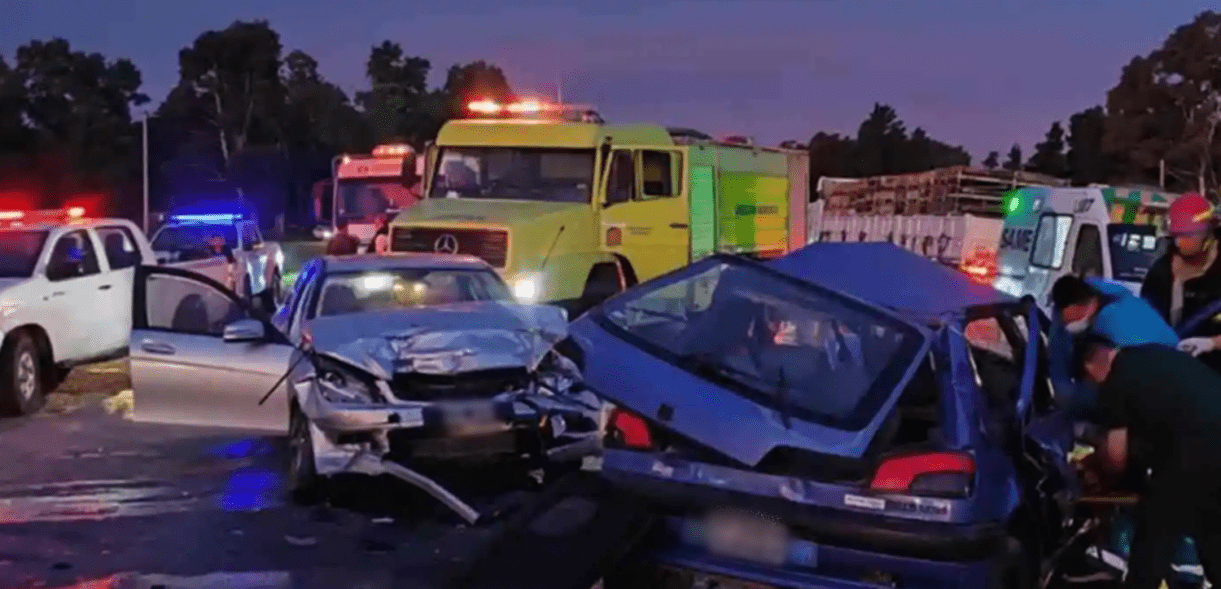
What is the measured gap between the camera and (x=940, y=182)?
101 feet

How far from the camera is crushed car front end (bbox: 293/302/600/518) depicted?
8688 mm

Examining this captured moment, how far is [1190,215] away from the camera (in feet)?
24.4

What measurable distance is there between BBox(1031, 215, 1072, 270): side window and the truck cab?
12.5 ft

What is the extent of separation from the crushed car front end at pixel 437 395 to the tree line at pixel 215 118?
35.1 meters

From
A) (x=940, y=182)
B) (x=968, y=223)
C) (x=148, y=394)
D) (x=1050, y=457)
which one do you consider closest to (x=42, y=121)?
(x=940, y=182)

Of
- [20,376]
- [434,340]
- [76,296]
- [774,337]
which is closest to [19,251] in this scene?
[76,296]

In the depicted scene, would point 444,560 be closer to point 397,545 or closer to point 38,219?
point 397,545

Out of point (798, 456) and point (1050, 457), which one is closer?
point (798, 456)

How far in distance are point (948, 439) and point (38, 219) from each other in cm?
1066

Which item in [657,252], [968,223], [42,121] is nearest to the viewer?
[657,252]

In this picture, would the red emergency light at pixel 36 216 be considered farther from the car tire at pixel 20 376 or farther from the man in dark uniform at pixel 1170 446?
the man in dark uniform at pixel 1170 446

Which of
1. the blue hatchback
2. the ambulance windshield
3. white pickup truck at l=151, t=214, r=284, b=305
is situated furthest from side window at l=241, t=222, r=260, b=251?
the blue hatchback

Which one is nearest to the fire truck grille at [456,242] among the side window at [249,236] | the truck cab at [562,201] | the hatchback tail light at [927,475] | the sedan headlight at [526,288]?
the truck cab at [562,201]

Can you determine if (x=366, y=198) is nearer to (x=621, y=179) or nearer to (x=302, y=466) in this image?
(x=621, y=179)
